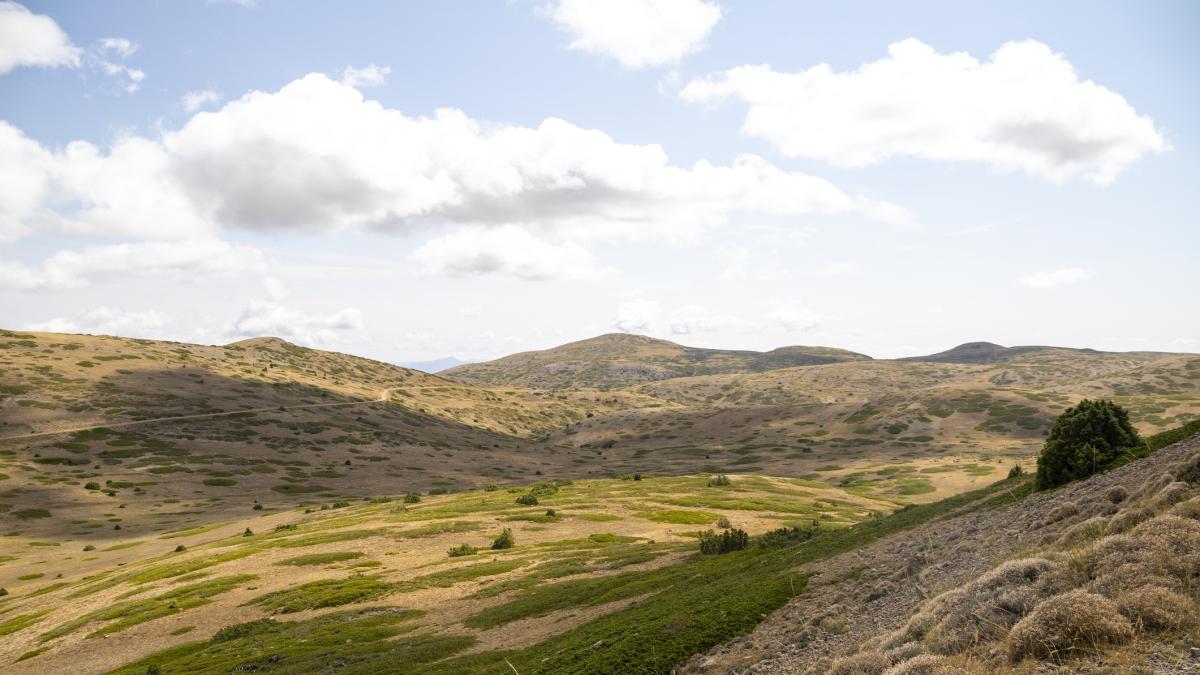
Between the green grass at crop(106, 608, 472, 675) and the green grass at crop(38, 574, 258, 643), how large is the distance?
808 cm

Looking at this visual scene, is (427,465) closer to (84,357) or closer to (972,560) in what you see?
(84,357)

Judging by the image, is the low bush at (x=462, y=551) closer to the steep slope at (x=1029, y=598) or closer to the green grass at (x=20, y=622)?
the green grass at (x=20, y=622)

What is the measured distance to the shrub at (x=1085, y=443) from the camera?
77.9 feet

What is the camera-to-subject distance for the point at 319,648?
2714cm

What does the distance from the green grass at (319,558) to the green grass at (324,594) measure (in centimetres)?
660

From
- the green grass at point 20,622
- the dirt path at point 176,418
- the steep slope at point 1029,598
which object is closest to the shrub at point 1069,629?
the steep slope at point 1029,598

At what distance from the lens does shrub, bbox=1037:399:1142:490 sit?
23750mm

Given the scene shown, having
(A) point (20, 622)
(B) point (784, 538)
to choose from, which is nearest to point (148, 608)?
(A) point (20, 622)

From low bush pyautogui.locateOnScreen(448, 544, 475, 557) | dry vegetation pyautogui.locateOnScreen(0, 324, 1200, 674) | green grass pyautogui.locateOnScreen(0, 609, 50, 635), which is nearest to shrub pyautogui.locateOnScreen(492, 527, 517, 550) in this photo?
dry vegetation pyautogui.locateOnScreen(0, 324, 1200, 674)

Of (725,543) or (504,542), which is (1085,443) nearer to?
(725,543)

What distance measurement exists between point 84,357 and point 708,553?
183834mm

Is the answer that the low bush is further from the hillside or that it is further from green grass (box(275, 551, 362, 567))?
the hillside

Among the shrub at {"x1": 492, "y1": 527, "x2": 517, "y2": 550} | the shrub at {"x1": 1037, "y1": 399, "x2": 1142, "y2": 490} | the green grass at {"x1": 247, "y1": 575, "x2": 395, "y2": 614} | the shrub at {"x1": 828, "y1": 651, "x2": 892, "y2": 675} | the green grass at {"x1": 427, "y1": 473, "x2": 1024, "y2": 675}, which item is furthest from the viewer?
the shrub at {"x1": 492, "y1": 527, "x2": 517, "y2": 550}

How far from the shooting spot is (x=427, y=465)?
127312 mm
